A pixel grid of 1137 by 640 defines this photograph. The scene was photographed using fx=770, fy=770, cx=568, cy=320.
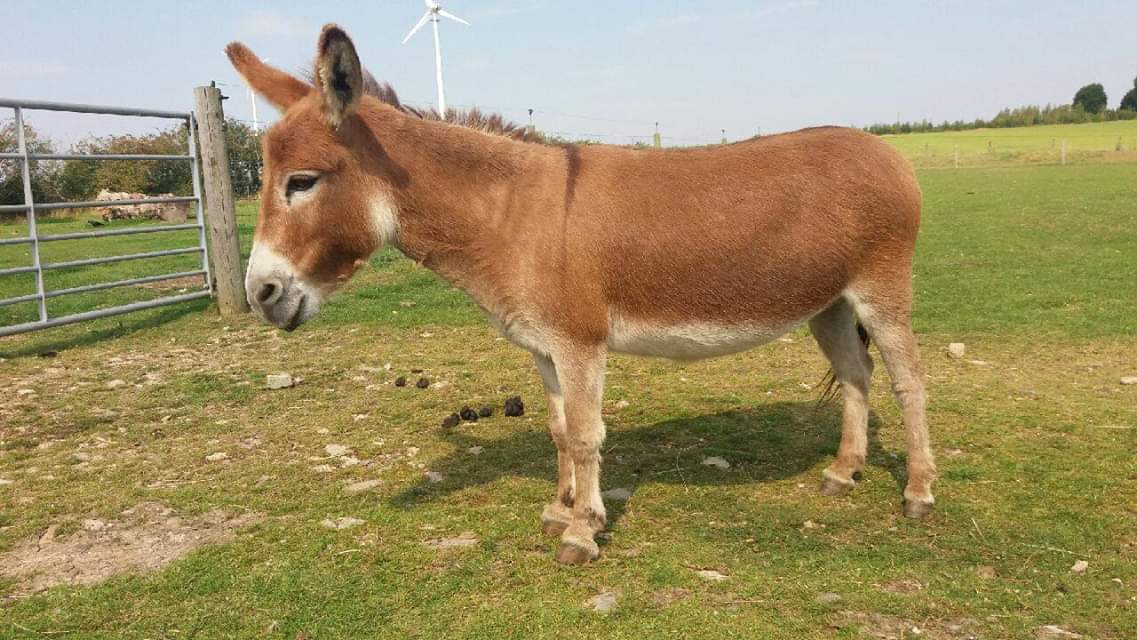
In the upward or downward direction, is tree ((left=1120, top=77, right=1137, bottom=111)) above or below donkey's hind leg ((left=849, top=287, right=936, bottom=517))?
above

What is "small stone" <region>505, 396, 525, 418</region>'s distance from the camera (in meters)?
6.69

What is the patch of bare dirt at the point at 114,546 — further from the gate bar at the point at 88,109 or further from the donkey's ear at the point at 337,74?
the gate bar at the point at 88,109

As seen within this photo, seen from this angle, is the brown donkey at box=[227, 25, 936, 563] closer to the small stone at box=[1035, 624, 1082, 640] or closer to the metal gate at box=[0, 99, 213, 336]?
the small stone at box=[1035, 624, 1082, 640]

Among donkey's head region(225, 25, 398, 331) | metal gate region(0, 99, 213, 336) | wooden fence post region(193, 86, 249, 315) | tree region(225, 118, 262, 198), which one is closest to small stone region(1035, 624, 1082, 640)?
donkey's head region(225, 25, 398, 331)

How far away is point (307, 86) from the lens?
13.7ft

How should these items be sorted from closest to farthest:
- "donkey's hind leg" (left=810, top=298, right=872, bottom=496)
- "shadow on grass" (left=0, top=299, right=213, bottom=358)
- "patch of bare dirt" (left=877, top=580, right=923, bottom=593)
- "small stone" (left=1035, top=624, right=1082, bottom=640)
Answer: "small stone" (left=1035, top=624, right=1082, bottom=640) < "patch of bare dirt" (left=877, top=580, right=923, bottom=593) < "donkey's hind leg" (left=810, top=298, right=872, bottom=496) < "shadow on grass" (left=0, top=299, right=213, bottom=358)

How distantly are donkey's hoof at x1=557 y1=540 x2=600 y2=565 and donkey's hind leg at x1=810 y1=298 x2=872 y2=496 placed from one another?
186cm

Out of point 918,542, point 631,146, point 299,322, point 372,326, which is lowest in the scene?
point 918,542

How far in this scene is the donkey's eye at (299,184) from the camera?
13.1 ft

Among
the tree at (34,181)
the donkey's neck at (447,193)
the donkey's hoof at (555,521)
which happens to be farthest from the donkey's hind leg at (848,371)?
the tree at (34,181)

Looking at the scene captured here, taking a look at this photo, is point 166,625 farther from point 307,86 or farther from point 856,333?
point 856,333

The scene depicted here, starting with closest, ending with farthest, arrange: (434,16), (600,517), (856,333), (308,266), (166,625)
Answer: (166,625) → (308,266) → (600,517) → (856,333) → (434,16)

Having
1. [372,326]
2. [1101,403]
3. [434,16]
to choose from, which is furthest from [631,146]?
[434,16]

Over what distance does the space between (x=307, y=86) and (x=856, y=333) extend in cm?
384
